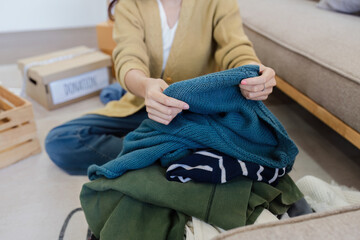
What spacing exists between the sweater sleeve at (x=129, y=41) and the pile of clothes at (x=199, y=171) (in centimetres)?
24

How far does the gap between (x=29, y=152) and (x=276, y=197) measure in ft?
2.76

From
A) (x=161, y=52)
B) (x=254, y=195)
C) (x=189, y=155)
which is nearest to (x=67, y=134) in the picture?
(x=161, y=52)

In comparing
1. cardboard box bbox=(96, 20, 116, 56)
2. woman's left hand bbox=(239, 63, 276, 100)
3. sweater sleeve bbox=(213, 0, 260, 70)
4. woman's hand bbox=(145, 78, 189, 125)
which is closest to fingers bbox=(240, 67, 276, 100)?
woman's left hand bbox=(239, 63, 276, 100)

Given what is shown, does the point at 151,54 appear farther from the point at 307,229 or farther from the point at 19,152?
the point at 307,229

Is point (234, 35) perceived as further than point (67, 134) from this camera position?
No

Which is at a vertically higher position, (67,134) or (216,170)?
(216,170)

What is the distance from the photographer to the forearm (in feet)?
2.48

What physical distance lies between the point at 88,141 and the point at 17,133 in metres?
0.25

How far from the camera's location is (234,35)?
34.4 inches

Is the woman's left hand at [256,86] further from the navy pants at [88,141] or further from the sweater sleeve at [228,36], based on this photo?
the navy pants at [88,141]

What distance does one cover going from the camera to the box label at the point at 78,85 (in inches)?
55.4

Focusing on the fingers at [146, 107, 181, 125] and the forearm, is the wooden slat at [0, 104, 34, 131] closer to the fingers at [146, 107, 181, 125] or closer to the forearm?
the forearm

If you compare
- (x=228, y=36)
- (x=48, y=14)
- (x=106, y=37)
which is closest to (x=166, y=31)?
(x=228, y=36)

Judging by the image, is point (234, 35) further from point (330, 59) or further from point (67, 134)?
point (67, 134)
